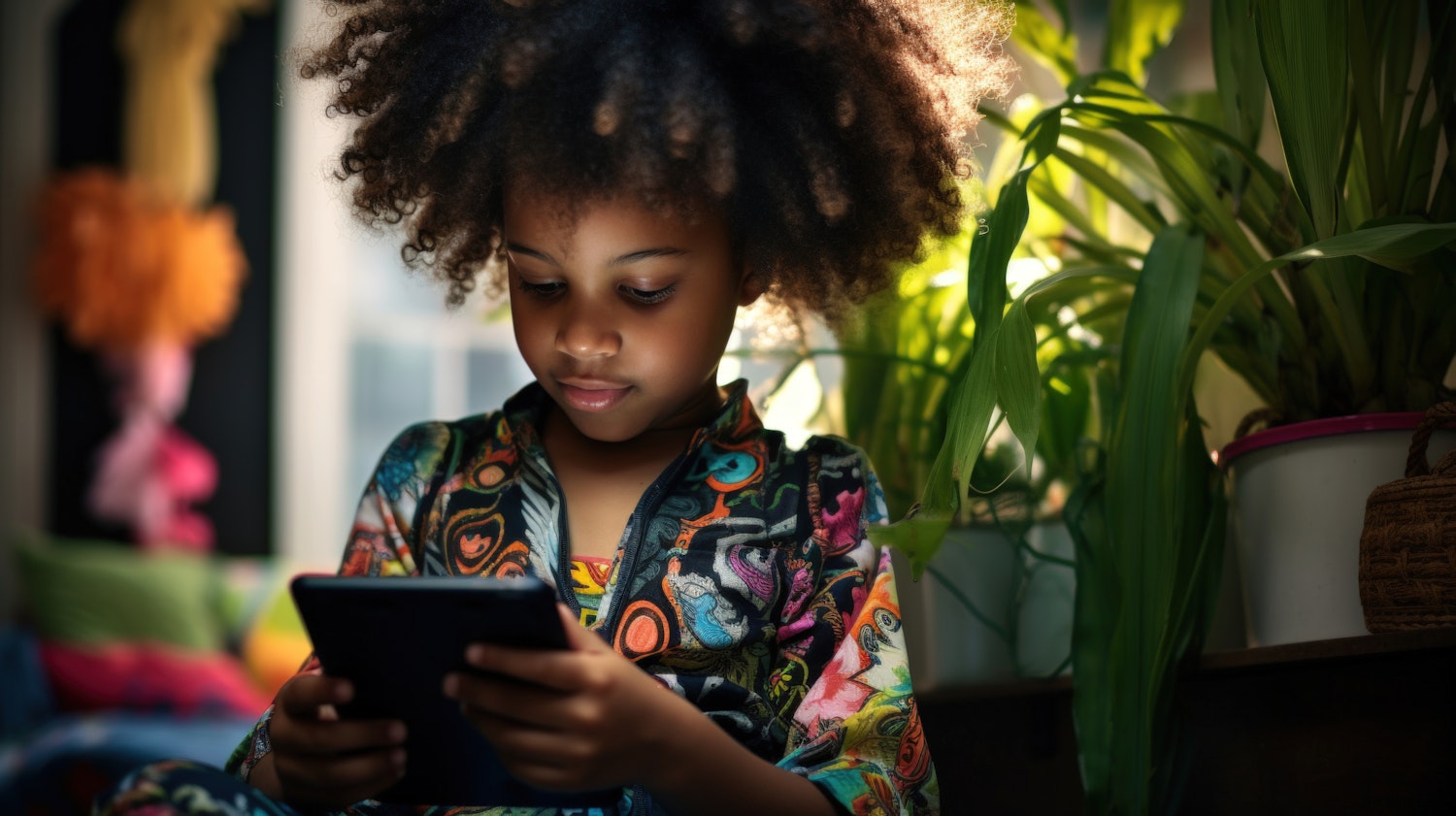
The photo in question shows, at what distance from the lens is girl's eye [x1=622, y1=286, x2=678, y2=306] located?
87 cm

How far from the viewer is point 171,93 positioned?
3.62 metres

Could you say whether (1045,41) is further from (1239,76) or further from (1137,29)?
(1239,76)

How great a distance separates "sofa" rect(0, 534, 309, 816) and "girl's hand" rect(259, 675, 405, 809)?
75.6 inches

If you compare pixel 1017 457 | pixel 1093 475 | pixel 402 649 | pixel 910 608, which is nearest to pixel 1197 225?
pixel 1093 475

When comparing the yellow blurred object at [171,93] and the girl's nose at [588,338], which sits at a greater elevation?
the yellow blurred object at [171,93]

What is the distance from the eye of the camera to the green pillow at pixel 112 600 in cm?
307

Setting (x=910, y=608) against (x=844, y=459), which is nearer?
(x=844, y=459)

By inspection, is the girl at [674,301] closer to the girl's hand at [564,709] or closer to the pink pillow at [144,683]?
the girl's hand at [564,709]

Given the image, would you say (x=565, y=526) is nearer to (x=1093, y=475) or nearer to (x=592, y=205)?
(x=592, y=205)

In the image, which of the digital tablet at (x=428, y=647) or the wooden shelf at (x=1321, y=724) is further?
the wooden shelf at (x=1321, y=724)

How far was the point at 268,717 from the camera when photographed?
827mm

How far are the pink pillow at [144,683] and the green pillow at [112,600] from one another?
0.08m

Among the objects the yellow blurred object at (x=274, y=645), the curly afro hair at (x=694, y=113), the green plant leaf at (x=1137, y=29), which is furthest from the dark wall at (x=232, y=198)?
the green plant leaf at (x=1137, y=29)

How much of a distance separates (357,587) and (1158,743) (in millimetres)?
606
